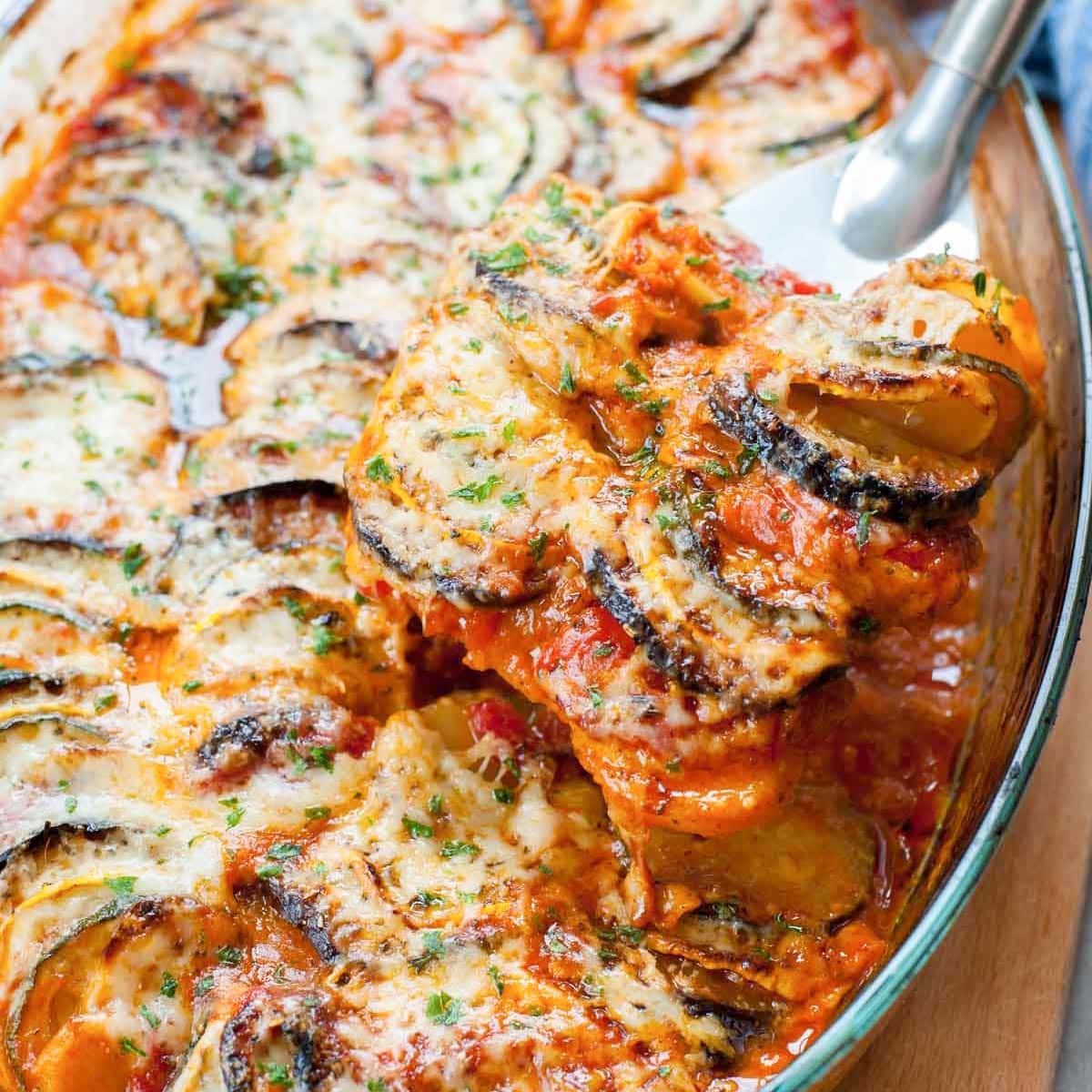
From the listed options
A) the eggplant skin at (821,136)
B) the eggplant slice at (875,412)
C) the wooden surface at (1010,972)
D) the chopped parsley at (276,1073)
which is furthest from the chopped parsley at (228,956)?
the eggplant skin at (821,136)

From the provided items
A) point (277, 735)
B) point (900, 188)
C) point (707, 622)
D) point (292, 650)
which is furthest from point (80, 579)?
point (900, 188)

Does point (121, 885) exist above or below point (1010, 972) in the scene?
above

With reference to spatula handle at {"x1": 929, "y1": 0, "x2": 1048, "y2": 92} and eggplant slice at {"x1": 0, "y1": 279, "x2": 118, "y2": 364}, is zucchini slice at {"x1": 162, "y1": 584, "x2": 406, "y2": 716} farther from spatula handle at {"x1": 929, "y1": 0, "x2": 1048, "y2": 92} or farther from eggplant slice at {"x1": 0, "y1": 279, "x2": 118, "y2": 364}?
spatula handle at {"x1": 929, "y1": 0, "x2": 1048, "y2": 92}

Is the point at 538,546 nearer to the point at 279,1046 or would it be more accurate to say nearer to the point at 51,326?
the point at 279,1046

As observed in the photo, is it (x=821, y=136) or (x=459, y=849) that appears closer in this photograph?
(x=459, y=849)

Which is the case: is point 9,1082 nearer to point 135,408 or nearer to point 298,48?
point 135,408

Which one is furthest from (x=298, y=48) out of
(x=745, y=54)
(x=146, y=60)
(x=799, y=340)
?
(x=799, y=340)
